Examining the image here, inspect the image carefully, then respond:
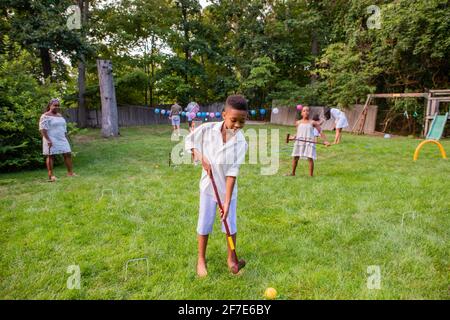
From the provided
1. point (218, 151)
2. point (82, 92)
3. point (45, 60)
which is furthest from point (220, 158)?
point (82, 92)

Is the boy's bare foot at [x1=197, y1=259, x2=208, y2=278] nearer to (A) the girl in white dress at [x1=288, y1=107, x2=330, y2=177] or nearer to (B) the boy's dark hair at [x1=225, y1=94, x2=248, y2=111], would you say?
(B) the boy's dark hair at [x1=225, y1=94, x2=248, y2=111]

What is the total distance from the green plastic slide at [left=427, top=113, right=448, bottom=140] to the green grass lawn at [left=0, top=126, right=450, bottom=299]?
8367 mm

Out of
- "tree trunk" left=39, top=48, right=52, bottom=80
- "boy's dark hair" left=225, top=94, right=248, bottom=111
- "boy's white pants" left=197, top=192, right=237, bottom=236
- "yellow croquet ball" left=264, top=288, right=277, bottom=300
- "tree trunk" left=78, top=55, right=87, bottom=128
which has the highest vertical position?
"tree trunk" left=39, top=48, right=52, bottom=80

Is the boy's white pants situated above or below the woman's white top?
below

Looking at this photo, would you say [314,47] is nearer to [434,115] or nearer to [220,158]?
[434,115]

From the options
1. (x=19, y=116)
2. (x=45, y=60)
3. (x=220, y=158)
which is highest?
(x=45, y=60)

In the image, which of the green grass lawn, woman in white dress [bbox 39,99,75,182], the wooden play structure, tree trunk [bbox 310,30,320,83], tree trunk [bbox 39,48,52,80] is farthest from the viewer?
tree trunk [bbox 310,30,320,83]

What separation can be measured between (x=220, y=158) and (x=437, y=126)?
1515cm

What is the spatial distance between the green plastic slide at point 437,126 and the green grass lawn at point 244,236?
8.37 meters

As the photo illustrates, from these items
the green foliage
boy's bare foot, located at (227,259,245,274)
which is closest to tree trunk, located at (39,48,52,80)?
the green foliage

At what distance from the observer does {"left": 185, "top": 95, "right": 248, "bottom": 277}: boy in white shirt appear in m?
3.03

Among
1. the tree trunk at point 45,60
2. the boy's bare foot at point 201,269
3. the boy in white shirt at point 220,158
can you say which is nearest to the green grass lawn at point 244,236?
the boy's bare foot at point 201,269

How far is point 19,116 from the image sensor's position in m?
8.09
